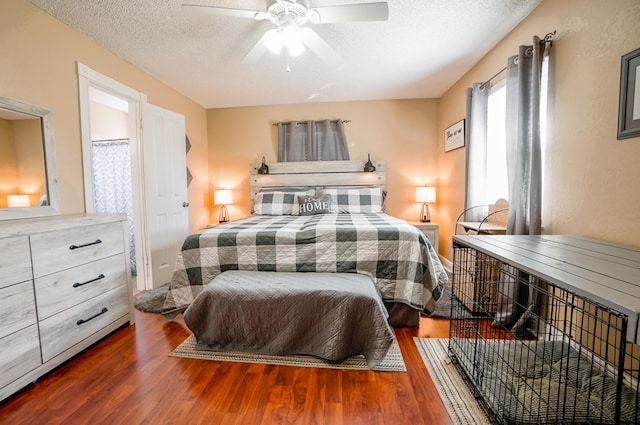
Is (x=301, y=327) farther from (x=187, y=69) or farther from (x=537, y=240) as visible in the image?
(x=187, y=69)

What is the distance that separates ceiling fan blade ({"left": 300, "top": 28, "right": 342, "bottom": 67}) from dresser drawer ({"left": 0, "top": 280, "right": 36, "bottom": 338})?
7.37ft

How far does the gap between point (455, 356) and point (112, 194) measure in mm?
4238

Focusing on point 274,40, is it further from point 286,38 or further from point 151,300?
point 151,300

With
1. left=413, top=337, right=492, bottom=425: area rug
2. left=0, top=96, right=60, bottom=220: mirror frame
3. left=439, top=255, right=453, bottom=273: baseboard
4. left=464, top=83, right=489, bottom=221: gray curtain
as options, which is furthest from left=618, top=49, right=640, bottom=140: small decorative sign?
left=0, top=96, right=60, bottom=220: mirror frame

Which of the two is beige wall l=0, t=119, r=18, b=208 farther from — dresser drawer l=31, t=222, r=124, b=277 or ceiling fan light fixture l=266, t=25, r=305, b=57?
ceiling fan light fixture l=266, t=25, r=305, b=57

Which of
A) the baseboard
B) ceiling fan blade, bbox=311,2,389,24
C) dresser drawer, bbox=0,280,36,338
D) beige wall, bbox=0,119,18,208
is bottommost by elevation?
the baseboard

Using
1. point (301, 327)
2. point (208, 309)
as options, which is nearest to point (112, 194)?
point (208, 309)

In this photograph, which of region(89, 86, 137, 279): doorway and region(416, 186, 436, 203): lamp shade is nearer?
region(89, 86, 137, 279): doorway

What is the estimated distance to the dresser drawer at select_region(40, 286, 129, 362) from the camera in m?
1.56

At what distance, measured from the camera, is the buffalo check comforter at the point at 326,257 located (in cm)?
203

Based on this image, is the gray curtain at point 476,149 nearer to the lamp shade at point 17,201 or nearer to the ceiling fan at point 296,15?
the ceiling fan at point 296,15

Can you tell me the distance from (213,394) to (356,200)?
2.62 m

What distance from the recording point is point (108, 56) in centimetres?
255

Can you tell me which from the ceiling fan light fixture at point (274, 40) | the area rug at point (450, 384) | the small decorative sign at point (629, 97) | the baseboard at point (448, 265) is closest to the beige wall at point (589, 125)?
the small decorative sign at point (629, 97)
